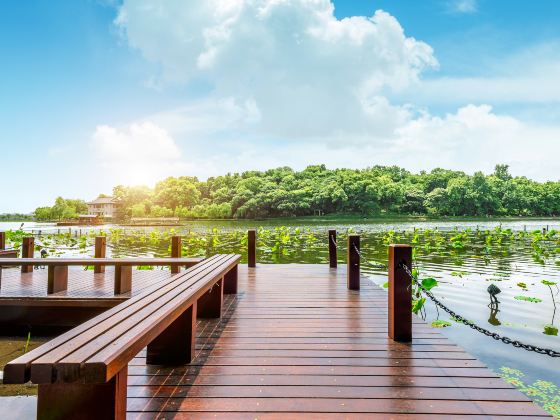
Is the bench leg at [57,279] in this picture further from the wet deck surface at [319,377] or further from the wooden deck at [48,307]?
the wet deck surface at [319,377]

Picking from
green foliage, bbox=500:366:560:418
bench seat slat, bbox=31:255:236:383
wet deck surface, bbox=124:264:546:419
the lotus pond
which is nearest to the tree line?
the lotus pond

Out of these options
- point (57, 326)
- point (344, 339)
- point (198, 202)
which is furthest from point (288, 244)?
point (198, 202)

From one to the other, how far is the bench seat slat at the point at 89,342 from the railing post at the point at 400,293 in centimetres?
191

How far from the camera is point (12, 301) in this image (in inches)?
225

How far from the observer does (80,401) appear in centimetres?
172

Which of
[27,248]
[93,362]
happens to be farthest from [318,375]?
[27,248]

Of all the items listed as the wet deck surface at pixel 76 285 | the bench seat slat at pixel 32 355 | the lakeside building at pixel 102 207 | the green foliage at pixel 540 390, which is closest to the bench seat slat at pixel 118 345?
the bench seat slat at pixel 32 355

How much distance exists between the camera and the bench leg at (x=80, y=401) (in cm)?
168

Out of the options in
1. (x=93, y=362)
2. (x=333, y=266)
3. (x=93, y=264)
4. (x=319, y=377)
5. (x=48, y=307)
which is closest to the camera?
(x=93, y=362)

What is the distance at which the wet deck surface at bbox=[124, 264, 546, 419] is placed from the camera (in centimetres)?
232

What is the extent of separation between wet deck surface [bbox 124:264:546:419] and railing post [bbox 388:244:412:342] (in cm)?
→ 14

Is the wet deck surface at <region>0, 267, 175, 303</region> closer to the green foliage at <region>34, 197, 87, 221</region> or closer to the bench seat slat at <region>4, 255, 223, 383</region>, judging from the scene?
the bench seat slat at <region>4, 255, 223, 383</region>

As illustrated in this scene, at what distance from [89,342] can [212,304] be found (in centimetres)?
276

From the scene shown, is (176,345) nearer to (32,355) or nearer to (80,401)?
(80,401)
